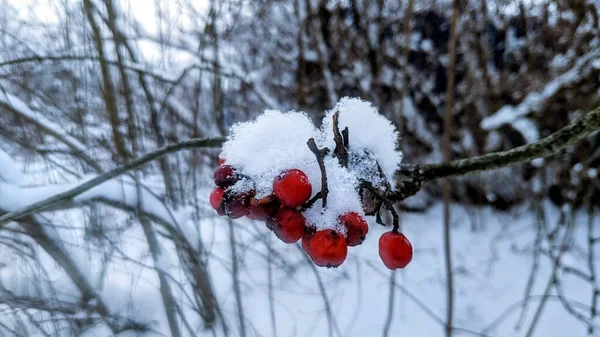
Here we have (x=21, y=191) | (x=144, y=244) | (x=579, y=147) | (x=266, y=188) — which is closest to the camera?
(x=266, y=188)

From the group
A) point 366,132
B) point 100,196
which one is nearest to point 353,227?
point 366,132

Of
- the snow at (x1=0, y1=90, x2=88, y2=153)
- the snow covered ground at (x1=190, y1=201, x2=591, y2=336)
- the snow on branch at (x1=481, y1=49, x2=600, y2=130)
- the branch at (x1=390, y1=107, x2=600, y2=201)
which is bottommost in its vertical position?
the branch at (x1=390, y1=107, x2=600, y2=201)

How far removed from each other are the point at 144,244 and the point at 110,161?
1.56 ft

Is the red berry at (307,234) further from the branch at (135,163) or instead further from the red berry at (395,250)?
the branch at (135,163)

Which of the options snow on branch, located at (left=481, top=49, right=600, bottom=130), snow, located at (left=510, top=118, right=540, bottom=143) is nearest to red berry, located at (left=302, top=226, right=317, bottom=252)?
snow on branch, located at (left=481, top=49, right=600, bottom=130)

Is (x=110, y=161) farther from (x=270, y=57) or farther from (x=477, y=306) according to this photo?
(x=477, y=306)

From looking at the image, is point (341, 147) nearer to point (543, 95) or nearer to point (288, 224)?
point (288, 224)

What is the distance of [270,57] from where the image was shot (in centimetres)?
387

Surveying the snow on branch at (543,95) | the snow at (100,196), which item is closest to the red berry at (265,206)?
the snow at (100,196)

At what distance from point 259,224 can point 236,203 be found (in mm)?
2076

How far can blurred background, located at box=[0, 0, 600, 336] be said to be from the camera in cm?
134

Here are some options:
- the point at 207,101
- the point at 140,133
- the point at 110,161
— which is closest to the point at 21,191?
the point at 110,161

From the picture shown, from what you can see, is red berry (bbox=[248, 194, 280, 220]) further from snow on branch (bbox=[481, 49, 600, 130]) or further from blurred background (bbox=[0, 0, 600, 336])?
snow on branch (bbox=[481, 49, 600, 130])

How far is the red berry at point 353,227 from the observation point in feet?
1.69
